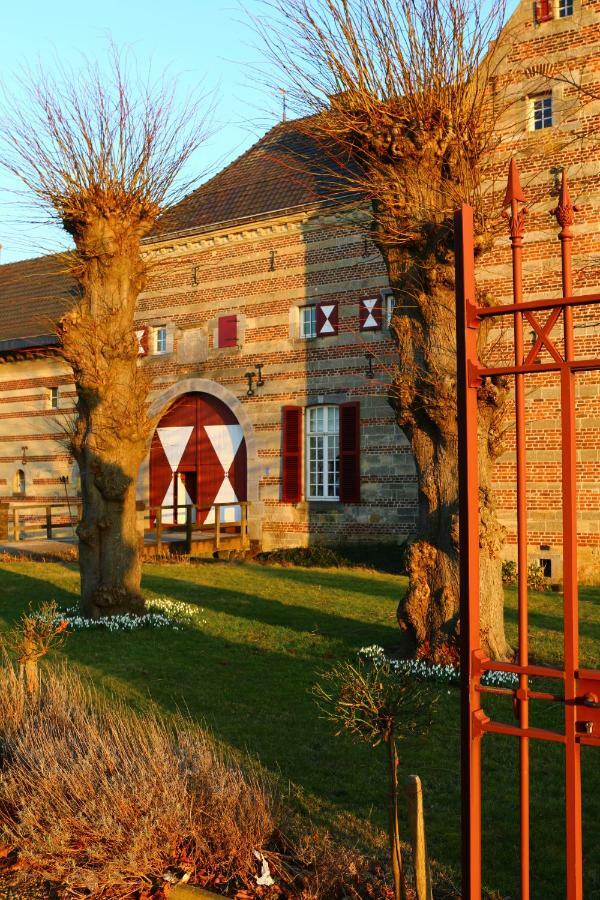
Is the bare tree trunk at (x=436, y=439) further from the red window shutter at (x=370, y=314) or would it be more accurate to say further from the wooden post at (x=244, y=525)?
the wooden post at (x=244, y=525)

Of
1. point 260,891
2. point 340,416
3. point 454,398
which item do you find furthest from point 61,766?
point 340,416

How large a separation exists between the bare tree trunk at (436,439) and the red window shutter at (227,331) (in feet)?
41.2

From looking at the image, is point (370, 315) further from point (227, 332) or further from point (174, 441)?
point (174, 441)

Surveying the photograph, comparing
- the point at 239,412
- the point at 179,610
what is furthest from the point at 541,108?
the point at 179,610

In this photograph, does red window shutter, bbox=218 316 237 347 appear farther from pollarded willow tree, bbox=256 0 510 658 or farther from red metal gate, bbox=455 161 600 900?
red metal gate, bbox=455 161 600 900

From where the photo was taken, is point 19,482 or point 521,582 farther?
point 19,482

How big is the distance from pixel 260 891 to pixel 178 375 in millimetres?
19052

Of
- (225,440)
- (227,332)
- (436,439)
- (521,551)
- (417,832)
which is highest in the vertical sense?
(227,332)

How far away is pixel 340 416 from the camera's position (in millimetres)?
19141

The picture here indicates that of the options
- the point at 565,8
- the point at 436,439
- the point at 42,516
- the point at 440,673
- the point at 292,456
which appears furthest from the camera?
the point at 42,516

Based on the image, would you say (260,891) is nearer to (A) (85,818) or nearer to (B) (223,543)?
(A) (85,818)

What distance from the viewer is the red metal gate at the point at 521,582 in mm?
2898

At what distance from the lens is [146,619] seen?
35.5 ft

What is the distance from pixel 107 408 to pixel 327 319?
9044 millimetres
